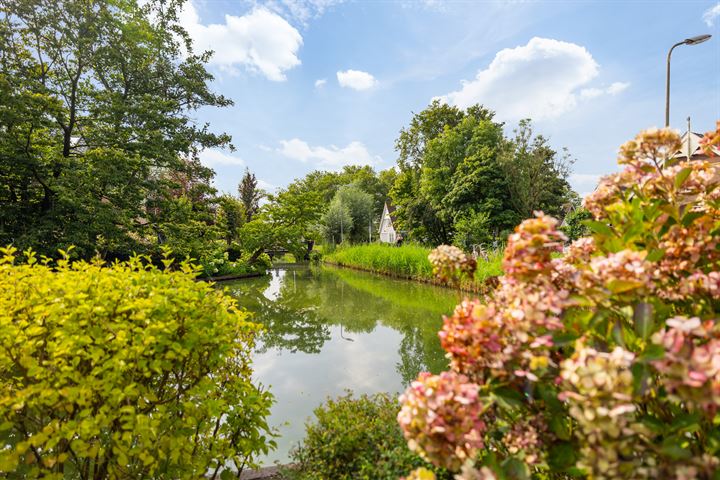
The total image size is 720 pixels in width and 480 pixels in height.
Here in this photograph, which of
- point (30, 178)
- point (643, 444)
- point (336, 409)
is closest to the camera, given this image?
point (643, 444)

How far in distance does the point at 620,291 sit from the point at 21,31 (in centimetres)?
1443

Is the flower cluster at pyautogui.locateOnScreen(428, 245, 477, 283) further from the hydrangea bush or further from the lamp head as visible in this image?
the lamp head

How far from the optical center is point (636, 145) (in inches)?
55.8

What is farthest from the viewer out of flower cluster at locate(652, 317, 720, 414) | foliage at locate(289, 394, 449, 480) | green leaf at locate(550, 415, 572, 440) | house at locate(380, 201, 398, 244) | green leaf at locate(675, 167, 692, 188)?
house at locate(380, 201, 398, 244)

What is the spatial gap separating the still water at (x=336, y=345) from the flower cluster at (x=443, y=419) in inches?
39.2

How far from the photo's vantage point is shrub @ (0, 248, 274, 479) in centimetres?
157

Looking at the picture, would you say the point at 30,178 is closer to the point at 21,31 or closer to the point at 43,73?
the point at 43,73

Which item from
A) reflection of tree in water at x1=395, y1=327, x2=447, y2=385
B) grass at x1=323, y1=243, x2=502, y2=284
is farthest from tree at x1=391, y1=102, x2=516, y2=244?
reflection of tree in water at x1=395, y1=327, x2=447, y2=385

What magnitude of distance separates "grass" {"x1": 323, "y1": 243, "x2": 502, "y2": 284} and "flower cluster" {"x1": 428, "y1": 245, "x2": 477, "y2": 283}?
9.26 m

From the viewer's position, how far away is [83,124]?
10.5m

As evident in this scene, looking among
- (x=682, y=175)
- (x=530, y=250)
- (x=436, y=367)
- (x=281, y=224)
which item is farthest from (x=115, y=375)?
(x=281, y=224)

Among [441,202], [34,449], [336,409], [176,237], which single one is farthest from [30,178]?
[441,202]

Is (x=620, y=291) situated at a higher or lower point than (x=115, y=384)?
higher

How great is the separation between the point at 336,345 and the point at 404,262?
9.38 m
